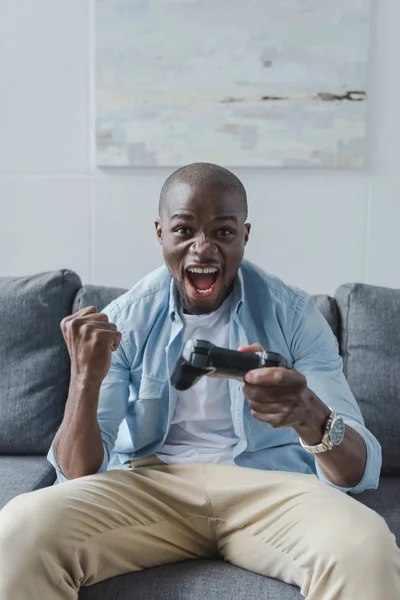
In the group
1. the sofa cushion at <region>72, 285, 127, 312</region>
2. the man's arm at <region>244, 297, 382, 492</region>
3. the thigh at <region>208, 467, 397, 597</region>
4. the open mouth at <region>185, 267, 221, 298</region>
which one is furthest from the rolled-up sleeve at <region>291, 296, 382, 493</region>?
the sofa cushion at <region>72, 285, 127, 312</region>

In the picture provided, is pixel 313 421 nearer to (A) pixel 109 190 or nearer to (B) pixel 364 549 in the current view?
(B) pixel 364 549

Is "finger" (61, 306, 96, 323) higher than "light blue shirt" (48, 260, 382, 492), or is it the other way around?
"finger" (61, 306, 96, 323)

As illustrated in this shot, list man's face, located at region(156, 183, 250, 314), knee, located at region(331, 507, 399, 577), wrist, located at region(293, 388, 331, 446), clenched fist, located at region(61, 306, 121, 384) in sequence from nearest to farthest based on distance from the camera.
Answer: knee, located at region(331, 507, 399, 577), wrist, located at region(293, 388, 331, 446), clenched fist, located at region(61, 306, 121, 384), man's face, located at region(156, 183, 250, 314)

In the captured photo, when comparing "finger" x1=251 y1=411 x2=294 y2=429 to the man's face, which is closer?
"finger" x1=251 y1=411 x2=294 y2=429

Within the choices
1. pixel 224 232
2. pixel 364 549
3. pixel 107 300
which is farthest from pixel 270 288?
pixel 364 549

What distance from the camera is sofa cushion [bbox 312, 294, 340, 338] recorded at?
1947mm

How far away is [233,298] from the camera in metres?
1.64

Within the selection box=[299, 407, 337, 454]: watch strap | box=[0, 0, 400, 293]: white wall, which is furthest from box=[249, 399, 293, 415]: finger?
box=[0, 0, 400, 293]: white wall

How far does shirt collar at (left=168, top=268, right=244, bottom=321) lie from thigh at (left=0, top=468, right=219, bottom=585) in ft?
1.12

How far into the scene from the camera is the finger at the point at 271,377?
122 cm

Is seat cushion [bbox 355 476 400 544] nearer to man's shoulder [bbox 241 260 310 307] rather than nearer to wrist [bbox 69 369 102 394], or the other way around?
man's shoulder [bbox 241 260 310 307]

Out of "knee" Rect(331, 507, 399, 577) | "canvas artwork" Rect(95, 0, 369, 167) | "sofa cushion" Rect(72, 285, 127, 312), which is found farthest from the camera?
"canvas artwork" Rect(95, 0, 369, 167)

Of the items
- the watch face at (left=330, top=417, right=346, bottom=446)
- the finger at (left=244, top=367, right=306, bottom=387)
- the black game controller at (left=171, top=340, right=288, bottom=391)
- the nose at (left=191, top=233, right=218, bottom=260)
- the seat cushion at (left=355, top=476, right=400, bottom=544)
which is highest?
the nose at (left=191, top=233, right=218, bottom=260)

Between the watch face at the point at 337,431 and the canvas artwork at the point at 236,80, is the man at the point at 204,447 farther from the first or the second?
the canvas artwork at the point at 236,80
